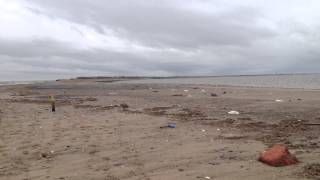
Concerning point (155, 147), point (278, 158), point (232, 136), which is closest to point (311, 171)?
point (278, 158)

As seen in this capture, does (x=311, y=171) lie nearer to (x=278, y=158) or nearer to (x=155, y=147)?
(x=278, y=158)

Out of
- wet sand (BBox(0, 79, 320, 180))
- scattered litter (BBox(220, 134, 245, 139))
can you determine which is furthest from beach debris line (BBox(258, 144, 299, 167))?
scattered litter (BBox(220, 134, 245, 139))

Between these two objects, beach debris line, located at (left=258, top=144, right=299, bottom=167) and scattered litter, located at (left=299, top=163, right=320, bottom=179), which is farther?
beach debris line, located at (left=258, top=144, right=299, bottom=167)

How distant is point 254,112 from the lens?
22.3 m

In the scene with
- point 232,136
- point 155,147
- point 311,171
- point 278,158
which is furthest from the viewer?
point 232,136

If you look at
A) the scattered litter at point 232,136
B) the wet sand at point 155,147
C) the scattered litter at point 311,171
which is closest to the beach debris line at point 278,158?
the wet sand at point 155,147

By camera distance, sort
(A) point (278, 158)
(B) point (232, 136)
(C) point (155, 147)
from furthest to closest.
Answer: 1. (B) point (232, 136)
2. (C) point (155, 147)
3. (A) point (278, 158)

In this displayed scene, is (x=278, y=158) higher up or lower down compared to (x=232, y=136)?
higher up

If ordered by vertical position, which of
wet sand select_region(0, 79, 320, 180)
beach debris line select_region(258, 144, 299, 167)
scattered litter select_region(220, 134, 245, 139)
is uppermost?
beach debris line select_region(258, 144, 299, 167)

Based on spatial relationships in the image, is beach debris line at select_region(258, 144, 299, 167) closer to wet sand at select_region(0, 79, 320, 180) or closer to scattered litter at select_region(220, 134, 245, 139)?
wet sand at select_region(0, 79, 320, 180)

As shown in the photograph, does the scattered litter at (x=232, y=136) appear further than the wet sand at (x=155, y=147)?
Yes

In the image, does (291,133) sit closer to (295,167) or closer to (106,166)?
(295,167)

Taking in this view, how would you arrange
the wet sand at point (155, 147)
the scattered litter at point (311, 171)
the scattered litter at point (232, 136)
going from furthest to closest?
the scattered litter at point (232, 136) < the wet sand at point (155, 147) < the scattered litter at point (311, 171)

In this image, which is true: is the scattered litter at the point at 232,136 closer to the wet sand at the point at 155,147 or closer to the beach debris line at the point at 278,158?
the wet sand at the point at 155,147
